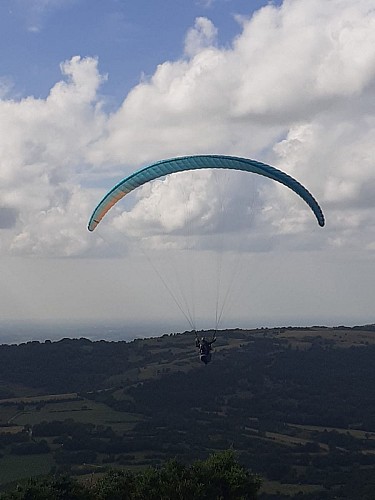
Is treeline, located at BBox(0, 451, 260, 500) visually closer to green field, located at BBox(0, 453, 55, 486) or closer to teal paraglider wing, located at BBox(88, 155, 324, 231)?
teal paraglider wing, located at BBox(88, 155, 324, 231)

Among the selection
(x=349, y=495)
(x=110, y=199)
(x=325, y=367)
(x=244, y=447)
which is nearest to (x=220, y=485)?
(x=110, y=199)

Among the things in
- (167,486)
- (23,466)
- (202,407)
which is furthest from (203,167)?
(202,407)

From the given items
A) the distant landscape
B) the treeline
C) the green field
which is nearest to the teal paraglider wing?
the treeline

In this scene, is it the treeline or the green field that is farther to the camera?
the green field

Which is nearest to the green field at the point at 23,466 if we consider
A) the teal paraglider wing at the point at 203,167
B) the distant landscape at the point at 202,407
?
the distant landscape at the point at 202,407

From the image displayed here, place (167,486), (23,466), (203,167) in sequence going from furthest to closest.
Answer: (23,466)
(203,167)
(167,486)

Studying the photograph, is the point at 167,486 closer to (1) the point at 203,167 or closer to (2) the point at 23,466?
(1) the point at 203,167
